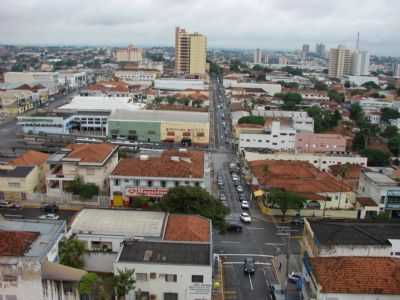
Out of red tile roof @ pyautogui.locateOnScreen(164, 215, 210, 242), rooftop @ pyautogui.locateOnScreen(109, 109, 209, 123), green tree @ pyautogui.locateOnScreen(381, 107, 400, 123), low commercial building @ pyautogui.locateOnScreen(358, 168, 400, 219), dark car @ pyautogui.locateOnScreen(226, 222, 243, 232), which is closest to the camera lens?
red tile roof @ pyautogui.locateOnScreen(164, 215, 210, 242)

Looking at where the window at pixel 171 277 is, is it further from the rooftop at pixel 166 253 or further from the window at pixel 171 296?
the window at pixel 171 296

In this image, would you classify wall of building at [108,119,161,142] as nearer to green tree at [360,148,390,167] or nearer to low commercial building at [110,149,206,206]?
low commercial building at [110,149,206,206]

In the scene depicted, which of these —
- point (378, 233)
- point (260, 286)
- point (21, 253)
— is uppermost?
point (21, 253)

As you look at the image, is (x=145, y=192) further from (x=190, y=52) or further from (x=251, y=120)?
(x=190, y=52)

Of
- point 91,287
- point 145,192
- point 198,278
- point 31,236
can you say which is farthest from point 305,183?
point 31,236

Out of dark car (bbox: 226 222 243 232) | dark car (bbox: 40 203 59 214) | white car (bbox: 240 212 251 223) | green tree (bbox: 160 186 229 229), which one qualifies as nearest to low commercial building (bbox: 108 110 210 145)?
white car (bbox: 240 212 251 223)

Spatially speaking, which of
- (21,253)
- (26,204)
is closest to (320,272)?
(21,253)

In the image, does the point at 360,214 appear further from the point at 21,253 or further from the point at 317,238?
the point at 21,253

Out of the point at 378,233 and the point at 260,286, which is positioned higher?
the point at 378,233
